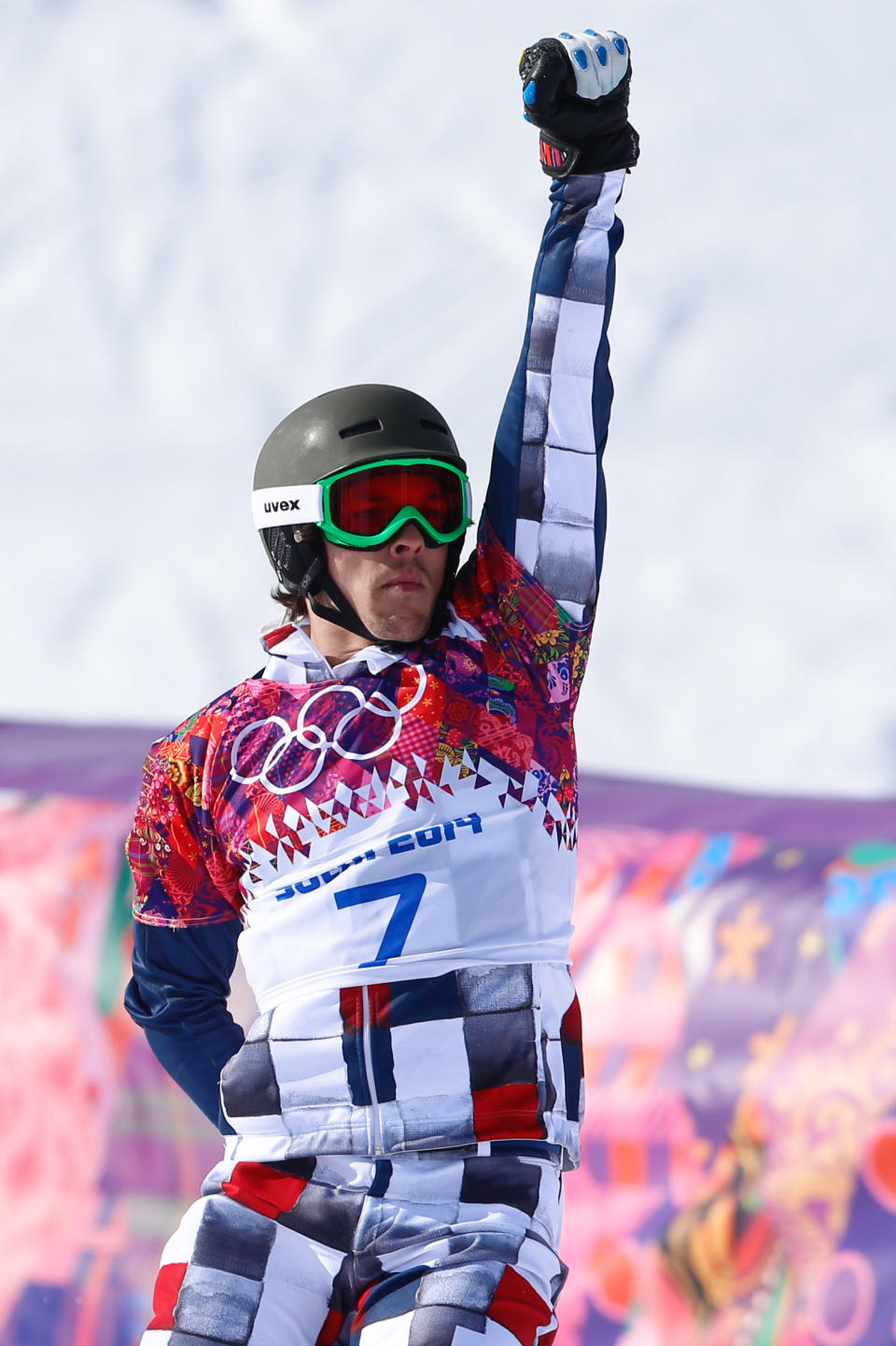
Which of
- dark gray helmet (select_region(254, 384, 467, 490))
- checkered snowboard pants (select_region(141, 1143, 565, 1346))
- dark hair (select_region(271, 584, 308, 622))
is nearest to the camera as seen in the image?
checkered snowboard pants (select_region(141, 1143, 565, 1346))

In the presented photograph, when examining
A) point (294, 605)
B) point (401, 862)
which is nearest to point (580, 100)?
point (294, 605)

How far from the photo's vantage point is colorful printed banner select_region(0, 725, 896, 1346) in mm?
3273

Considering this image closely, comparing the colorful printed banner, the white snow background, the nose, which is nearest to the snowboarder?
the nose

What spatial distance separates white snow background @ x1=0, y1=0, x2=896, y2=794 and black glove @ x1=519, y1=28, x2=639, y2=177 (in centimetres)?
423

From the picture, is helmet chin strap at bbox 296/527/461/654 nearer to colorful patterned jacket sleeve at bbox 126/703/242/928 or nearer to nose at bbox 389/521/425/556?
nose at bbox 389/521/425/556

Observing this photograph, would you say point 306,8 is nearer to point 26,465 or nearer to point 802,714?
point 26,465

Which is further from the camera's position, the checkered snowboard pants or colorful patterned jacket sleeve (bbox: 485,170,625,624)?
colorful patterned jacket sleeve (bbox: 485,170,625,624)

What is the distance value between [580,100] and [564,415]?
46cm

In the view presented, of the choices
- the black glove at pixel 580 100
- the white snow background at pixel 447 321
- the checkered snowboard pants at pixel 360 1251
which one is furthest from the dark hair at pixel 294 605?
the white snow background at pixel 447 321

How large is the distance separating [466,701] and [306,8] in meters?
8.07

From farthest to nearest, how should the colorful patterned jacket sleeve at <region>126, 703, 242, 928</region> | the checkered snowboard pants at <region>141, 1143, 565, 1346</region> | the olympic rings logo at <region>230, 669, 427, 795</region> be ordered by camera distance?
the colorful patterned jacket sleeve at <region>126, 703, 242, 928</region> → the olympic rings logo at <region>230, 669, 427, 795</region> → the checkered snowboard pants at <region>141, 1143, 565, 1346</region>

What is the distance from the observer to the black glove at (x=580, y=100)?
8.00ft

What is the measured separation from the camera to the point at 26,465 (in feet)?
29.1

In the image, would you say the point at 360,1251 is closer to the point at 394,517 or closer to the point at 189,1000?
the point at 189,1000
